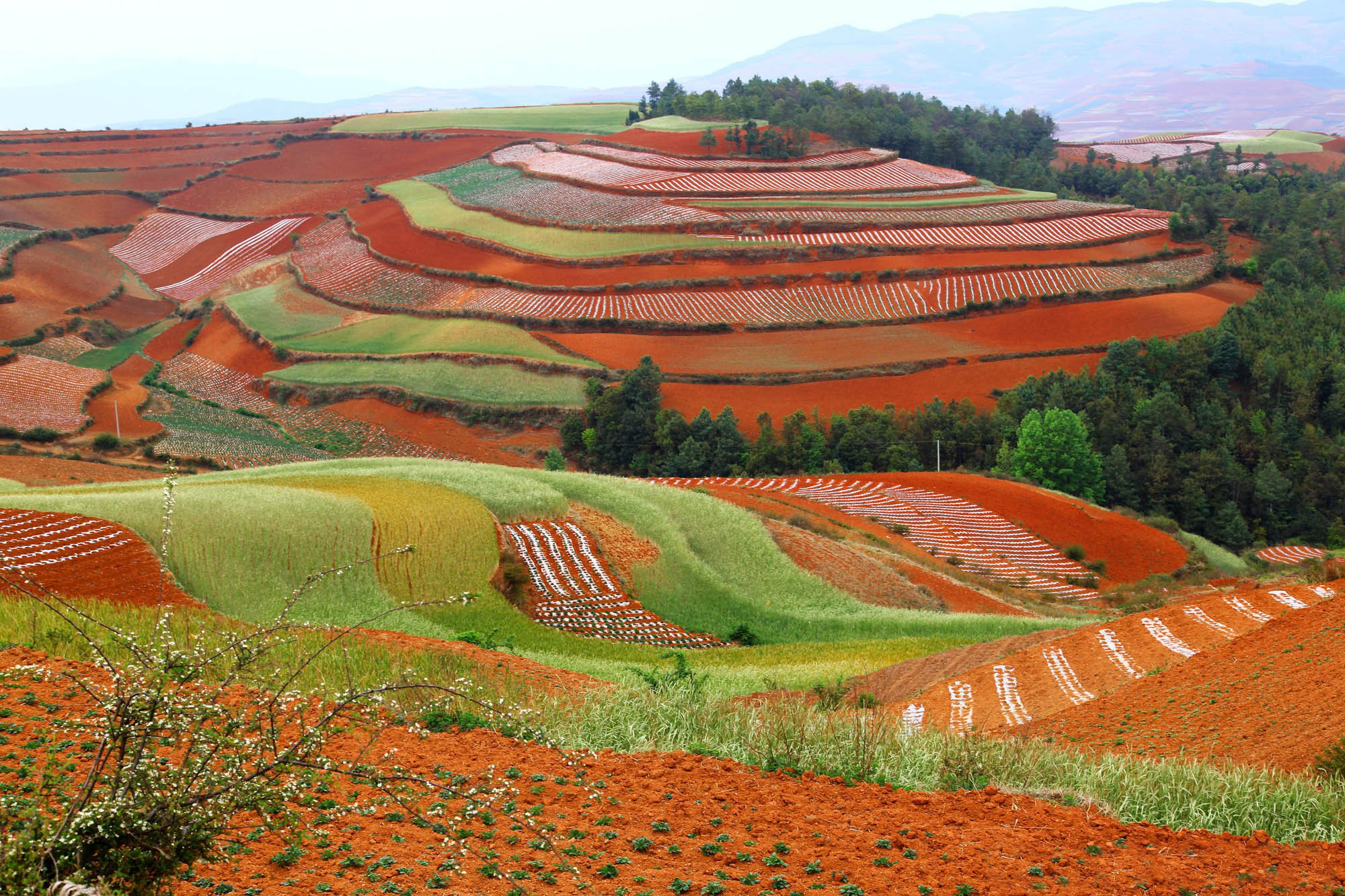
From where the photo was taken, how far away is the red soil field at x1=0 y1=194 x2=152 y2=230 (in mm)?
95125

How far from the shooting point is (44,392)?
5981 centimetres

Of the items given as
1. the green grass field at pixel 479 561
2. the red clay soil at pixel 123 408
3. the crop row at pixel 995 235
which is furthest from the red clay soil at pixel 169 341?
the green grass field at pixel 479 561

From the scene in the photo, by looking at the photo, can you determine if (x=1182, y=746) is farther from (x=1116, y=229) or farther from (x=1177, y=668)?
(x=1116, y=229)

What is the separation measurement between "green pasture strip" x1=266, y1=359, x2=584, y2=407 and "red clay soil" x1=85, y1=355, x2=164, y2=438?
26.9ft

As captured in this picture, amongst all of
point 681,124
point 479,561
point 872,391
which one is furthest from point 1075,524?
point 681,124

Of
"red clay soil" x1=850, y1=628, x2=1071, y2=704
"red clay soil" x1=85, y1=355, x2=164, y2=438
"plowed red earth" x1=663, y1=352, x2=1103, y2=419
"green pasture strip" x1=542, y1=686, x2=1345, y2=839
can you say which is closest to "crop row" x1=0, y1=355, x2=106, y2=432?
"red clay soil" x1=85, y1=355, x2=164, y2=438

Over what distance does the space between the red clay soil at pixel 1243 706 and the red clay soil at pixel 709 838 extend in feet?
9.60

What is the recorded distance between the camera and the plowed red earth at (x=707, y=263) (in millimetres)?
77375

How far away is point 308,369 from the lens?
227 feet

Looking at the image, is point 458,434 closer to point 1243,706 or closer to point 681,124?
point 1243,706

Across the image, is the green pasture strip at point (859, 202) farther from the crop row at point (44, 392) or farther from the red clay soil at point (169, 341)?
the crop row at point (44, 392)

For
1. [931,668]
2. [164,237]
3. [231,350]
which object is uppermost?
[164,237]

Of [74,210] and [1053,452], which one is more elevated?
[74,210]

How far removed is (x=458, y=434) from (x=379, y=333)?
15.8 metres
